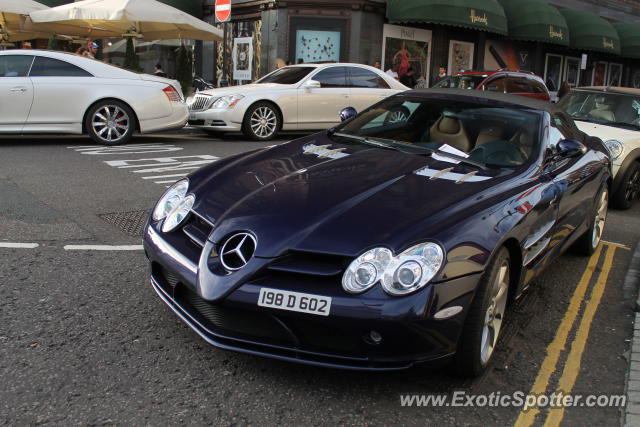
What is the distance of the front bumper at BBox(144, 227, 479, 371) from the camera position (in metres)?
2.71

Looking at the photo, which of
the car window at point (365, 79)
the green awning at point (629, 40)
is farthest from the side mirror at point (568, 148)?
the green awning at point (629, 40)

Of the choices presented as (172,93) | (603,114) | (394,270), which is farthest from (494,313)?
(172,93)

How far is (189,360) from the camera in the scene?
126 inches

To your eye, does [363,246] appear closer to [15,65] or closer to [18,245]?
[18,245]

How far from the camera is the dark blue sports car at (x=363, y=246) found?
9.06 feet

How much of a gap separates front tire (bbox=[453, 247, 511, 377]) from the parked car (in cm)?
1236

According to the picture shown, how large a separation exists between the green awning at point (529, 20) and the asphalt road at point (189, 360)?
68.2 ft

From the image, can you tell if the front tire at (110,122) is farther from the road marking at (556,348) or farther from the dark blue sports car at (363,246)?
the road marking at (556,348)

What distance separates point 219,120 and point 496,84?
6826mm

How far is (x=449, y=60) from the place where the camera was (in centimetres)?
2436

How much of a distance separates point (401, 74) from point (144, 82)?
43.7 feet

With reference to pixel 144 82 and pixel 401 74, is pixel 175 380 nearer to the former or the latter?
pixel 144 82

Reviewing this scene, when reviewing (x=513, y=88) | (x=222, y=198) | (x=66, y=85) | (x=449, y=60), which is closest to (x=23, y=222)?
(x=222, y=198)

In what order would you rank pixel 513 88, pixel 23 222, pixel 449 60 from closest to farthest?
pixel 23 222 < pixel 513 88 < pixel 449 60
